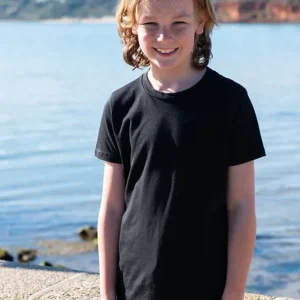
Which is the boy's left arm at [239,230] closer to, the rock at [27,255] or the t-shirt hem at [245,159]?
the t-shirt hem at [245,159]

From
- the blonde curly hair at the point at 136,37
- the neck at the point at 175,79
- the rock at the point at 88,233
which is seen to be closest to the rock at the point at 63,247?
the rock at the point at 88,233

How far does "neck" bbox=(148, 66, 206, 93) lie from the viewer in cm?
252

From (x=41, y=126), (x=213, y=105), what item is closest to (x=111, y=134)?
(x=213, y=105)

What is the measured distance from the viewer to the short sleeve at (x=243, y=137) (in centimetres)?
245

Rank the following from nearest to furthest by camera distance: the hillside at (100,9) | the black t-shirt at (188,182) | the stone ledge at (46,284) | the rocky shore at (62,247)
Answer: the black t-shirt at (188,182) → the stone ledge at (46,284) → the rocky shore at (62,247) → the hillside at (100,9)

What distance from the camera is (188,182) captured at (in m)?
2.44

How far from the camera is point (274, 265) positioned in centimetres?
753

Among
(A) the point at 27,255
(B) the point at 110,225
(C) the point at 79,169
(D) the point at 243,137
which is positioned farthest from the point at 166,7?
(C) the point at 79,169

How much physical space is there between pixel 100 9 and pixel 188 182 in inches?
4294

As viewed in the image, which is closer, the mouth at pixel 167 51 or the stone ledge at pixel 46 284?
the mouth at pixel 167 51

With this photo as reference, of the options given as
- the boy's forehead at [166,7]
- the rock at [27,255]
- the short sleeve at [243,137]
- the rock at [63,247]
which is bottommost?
the rock at [63,247]

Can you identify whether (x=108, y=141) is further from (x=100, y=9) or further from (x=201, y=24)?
(x=100, y=9)

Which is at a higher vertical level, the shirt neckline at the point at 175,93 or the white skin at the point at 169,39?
the white skin at the point at 169,39

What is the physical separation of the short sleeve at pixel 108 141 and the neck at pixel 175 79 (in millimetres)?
172
